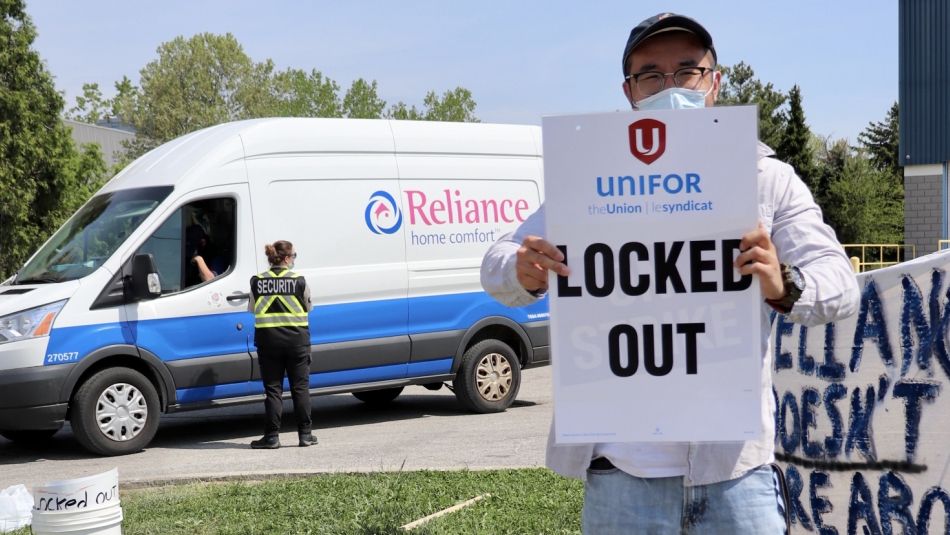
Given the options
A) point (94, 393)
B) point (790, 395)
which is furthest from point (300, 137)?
point (790, 395)

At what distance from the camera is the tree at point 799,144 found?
64.0 meters

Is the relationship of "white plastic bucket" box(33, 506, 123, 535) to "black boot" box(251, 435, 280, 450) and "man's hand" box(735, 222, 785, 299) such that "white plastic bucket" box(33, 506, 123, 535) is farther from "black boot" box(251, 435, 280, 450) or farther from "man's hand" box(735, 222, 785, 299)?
"black boot" box(251, 435, 280, 450)

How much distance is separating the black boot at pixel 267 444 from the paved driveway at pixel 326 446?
0.22 feet

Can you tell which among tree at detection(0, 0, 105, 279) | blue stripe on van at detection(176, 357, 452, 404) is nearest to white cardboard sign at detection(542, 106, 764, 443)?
blue stripe on van at detection(176, 357, 452, 404)

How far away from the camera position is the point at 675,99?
257 centimetres

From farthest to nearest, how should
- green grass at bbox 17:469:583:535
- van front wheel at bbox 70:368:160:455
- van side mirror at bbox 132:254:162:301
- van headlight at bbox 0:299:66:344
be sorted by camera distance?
van side mirror at bbox 132:254:162:301
van front wheel at bbox 70:368:160:455
van headlight at bbox 0:299:66:344
green grass at bbox 17:469:583:535

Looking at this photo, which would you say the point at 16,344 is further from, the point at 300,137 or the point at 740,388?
the point at 740,388

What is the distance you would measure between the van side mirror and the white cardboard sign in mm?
7724

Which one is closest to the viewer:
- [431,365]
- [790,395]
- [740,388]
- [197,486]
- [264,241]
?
[740,388]

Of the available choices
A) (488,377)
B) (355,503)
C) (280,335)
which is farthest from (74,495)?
(488,377)

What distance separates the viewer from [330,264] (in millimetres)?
10719

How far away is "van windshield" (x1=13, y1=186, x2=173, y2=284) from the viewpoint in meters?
9.89

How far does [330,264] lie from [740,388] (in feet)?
28.0

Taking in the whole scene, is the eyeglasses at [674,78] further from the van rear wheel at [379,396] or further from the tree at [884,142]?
the tree at [884,142]
